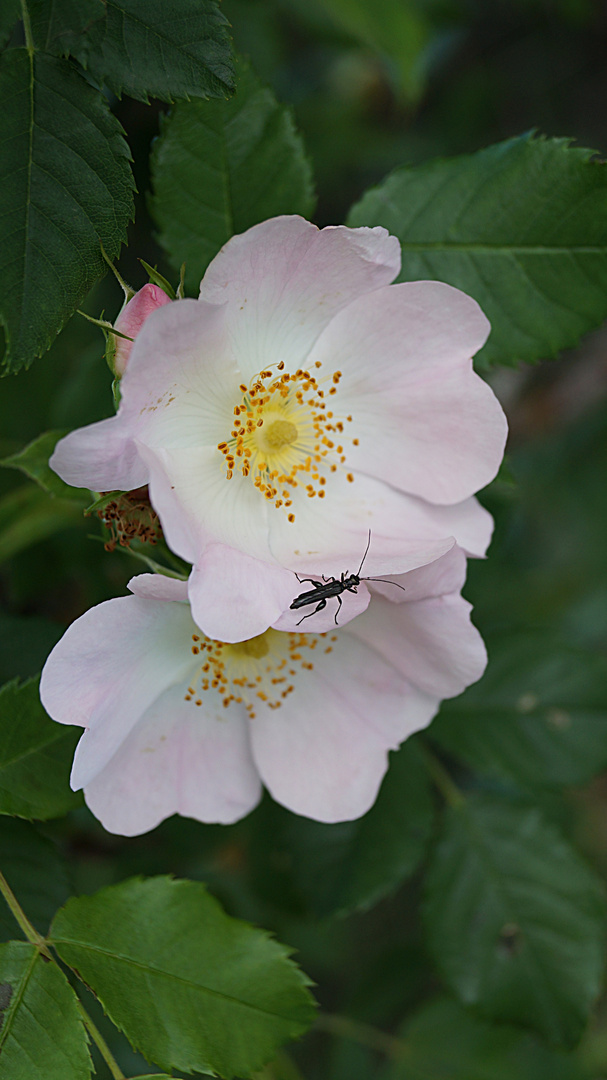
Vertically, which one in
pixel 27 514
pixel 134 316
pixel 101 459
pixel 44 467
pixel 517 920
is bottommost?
pixel 517 920

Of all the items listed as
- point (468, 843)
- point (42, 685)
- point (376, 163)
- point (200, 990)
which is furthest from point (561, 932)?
point (376, 163)

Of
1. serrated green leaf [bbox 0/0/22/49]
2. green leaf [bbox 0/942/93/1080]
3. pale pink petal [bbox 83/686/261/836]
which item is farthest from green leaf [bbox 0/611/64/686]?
serrated green leaf [bbox 0/0/22/49]

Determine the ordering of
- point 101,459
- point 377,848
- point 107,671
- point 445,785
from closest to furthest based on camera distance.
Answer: point 101,459 < point 107,671 < point 377,848 < point 445,785

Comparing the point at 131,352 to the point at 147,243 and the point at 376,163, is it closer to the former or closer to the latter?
the point at 147,243

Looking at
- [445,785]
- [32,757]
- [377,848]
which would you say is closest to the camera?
[32,757]

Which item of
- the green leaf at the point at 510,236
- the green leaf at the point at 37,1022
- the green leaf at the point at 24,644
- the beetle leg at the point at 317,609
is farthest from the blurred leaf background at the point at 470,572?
the beetle leg at the point at 317,609

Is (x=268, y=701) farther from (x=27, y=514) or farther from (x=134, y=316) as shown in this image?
(x=134, y=316)

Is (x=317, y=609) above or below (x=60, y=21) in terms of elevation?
below

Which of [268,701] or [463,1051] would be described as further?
[463,1051]

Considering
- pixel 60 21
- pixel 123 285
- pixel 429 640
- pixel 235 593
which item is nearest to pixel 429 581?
pixel 429 640
